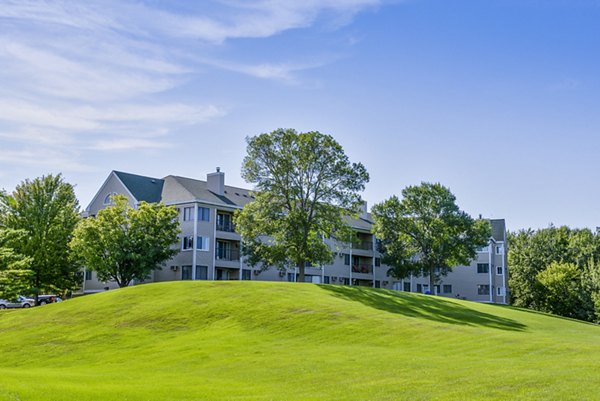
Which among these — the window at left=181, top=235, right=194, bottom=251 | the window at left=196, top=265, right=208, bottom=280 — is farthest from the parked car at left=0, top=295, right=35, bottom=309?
the window at left=196, top=265, right=208, bottom=280

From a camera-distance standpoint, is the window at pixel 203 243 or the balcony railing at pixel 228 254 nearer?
the window at pixel 203 243

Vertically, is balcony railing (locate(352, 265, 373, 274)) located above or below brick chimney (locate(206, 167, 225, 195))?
below

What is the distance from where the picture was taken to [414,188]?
82125mm

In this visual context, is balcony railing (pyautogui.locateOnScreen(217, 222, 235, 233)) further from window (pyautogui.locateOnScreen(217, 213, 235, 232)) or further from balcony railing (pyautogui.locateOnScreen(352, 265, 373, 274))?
balcony railing (pyautogui.locateOnScreen(352, 265, 373, 274))

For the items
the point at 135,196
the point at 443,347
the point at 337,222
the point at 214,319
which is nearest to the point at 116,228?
the point at 135,196

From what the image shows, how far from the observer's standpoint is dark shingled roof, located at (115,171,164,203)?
2709 inches

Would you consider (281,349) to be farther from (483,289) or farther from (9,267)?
(483,289)

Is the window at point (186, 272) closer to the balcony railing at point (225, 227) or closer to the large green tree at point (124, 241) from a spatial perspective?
the balcony railing at point (225, 227)

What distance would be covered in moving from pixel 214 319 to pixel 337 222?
72.6ft

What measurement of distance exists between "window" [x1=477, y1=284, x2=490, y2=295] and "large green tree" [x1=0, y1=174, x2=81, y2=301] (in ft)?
187

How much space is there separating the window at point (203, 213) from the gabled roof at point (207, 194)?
2.84 ft

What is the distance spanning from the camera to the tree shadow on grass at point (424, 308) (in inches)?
1607

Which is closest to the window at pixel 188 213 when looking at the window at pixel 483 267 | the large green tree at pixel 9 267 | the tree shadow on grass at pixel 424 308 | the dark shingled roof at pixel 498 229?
the tree shadow on grass at pixel 424 308

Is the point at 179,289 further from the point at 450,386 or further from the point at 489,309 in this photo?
the point at 450,386
